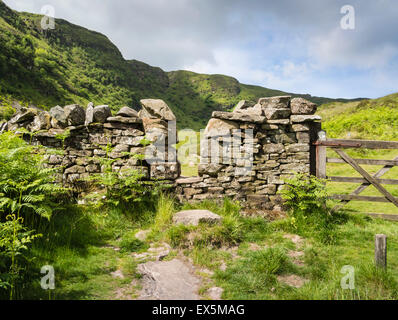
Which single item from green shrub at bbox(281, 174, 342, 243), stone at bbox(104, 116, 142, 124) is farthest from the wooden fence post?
stone at bbox(104, 116, 142, 124)

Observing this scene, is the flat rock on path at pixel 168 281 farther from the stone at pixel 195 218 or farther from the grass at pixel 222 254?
the stone at pixel 195 218

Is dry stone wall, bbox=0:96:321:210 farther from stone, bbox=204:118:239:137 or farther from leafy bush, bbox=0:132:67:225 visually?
leafy bush, bbox=0:132:67:225

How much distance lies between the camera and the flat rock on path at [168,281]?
3.06 metres

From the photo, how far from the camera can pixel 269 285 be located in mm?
3270

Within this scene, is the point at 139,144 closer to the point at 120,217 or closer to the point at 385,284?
the point at 120,217

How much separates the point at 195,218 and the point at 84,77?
10651 centimetres

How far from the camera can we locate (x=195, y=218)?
4.84 metres

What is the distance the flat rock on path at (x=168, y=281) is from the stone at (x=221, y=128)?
3341 millimetres

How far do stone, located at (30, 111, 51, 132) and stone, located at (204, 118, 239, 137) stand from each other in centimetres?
407

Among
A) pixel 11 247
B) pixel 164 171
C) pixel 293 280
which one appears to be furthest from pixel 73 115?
pixel 293 280

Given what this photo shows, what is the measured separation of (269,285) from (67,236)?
3486 mm

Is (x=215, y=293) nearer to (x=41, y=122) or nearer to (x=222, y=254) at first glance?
(x=222, y=254)

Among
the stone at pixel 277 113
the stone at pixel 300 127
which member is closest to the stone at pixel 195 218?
the stone at pixel 277 113

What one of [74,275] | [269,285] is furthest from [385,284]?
[74,275]
